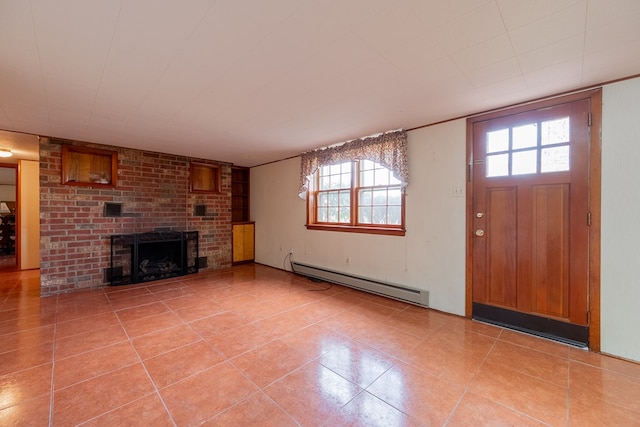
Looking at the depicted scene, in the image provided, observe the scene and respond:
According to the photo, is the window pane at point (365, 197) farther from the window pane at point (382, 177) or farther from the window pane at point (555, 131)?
the window pane at point (555, 131)

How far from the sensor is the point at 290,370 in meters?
2.06

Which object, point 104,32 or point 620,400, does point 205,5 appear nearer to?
point 104,32

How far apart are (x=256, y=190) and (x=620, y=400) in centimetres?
608

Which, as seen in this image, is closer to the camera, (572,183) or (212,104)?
(572,183)

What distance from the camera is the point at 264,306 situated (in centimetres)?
345

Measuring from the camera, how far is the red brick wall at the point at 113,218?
4023mm

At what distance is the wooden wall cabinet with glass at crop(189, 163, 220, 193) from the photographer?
215 inches

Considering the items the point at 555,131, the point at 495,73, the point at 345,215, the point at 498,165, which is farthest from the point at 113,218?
the point at 555,131

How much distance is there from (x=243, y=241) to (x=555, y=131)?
→ 5727 millimetres

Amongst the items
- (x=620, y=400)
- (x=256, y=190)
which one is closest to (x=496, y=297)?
(x=620, y=400)

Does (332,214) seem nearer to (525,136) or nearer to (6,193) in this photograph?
(525,136)

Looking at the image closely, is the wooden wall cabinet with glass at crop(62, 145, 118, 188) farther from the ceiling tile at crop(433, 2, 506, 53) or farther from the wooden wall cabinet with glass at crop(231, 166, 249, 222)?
the ceiling tile at crop(433, 2, 506, 53)

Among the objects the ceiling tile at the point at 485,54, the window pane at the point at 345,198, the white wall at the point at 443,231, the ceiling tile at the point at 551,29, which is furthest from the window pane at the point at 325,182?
the ceiling tile at the point at 551,29

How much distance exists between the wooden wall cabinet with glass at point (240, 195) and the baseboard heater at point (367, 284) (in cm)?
234
